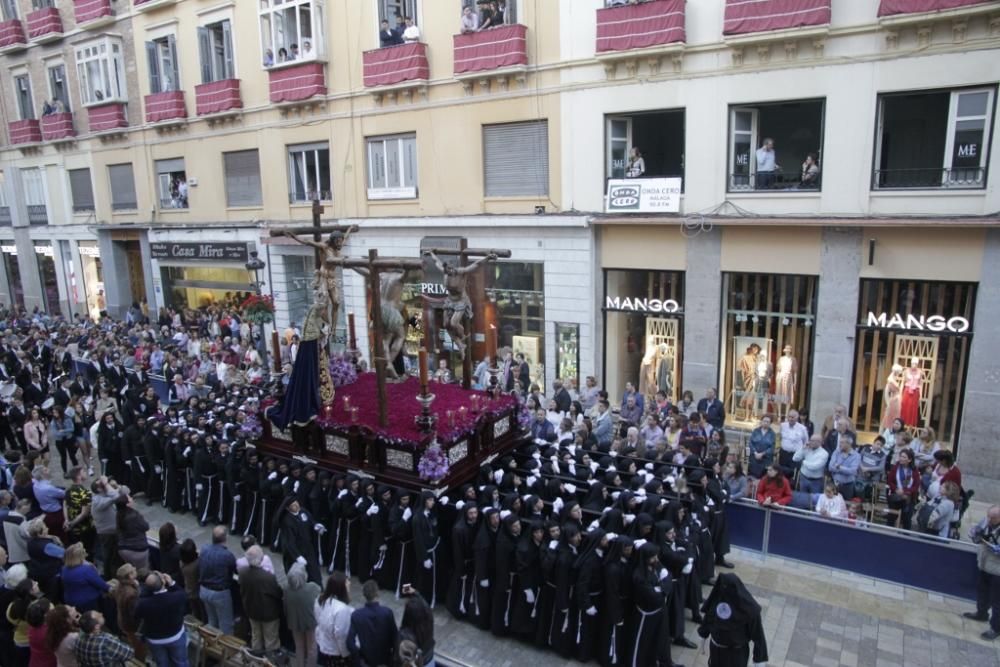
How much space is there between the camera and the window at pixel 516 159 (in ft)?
57.3

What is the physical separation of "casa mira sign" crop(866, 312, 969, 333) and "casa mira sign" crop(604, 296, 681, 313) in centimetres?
414

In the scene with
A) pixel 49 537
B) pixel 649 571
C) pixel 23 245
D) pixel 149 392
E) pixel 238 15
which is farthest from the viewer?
pixel 23 245

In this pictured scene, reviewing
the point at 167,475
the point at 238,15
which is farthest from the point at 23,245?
the point at 167,475

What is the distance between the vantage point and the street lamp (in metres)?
18.0

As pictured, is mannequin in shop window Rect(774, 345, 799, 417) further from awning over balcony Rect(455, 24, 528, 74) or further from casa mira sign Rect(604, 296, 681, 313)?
awning over balcony Rect(455, 24, 528, 74)

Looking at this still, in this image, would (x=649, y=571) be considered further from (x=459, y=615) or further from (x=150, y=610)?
(x=150, y=610)

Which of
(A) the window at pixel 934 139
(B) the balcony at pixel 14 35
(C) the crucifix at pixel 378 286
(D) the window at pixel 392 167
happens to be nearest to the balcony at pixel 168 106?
(D) the window at pixel 392 167

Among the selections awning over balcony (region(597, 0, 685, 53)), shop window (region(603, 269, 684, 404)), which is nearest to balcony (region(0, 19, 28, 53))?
awning over balcony (region(597, 0, 685, 53))

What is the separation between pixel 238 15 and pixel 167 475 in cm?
1614

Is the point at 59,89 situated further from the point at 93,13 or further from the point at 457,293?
the point at 457,293

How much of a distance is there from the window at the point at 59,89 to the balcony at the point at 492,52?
20424 millimetres

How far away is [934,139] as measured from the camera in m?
13.5

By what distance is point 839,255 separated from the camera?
14.1 m

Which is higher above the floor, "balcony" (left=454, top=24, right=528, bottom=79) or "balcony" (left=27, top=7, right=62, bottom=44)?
"balcony" (left=27, top=7, right=62, bottom=44)
